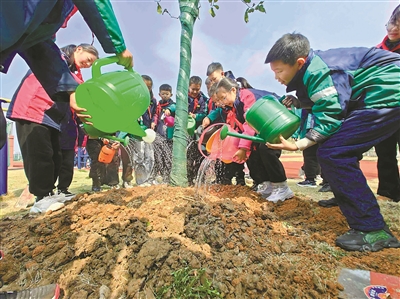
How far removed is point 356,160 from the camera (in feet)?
5.27

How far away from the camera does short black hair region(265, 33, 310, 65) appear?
1.72 metres

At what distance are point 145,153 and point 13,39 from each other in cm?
349

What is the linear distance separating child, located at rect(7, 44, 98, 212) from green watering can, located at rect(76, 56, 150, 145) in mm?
907

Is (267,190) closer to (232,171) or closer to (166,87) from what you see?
(232,171)

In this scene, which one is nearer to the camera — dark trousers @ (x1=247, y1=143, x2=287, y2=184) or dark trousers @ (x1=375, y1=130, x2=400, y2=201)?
dark trousers @ (x1=375, y1=130, x2=400, y2=201)

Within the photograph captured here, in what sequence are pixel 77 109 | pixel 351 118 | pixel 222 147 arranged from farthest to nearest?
pixel 222 147 → pixel 351 118 → pixel 77 109

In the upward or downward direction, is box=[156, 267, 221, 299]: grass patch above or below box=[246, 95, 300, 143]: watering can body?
below

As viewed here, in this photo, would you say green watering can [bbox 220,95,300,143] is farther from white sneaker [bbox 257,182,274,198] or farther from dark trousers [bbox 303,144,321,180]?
dark trousers [bbox 303,144,321,180]

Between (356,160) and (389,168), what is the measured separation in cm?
117

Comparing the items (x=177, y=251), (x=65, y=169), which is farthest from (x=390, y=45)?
(x=65, y=169)

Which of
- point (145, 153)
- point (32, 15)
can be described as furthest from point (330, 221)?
point (145, 153)

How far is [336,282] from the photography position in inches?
47.5

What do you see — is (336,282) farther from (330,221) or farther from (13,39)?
(13,39)

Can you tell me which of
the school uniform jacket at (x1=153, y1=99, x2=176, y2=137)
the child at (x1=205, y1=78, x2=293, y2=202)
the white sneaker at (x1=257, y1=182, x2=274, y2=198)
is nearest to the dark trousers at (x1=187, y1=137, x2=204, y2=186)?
the school uniform jacket at (x1=153, y1=99, x2=176, y2=137)
